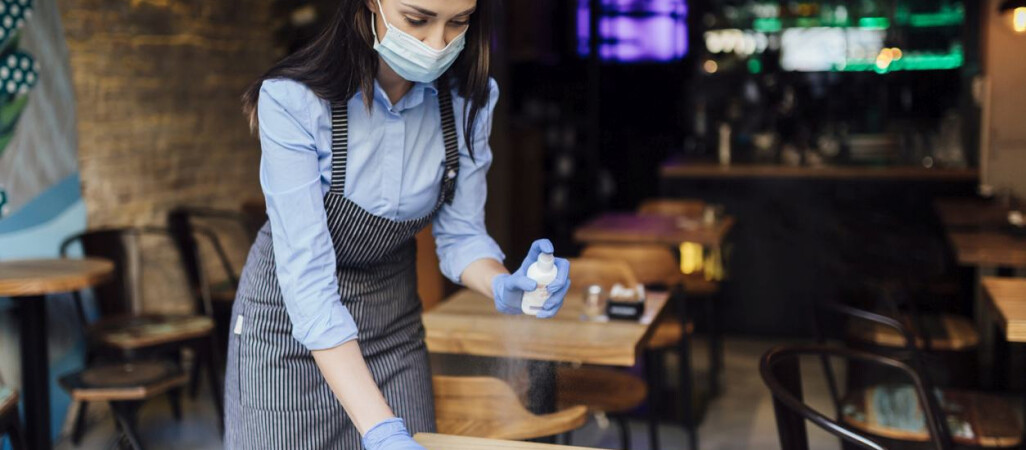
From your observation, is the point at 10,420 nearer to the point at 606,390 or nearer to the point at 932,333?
the point at 606,390

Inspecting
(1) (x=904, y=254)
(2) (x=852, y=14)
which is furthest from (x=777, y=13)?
(1) (x=904, y=254)

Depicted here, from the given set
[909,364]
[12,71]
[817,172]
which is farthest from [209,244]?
[909,364]

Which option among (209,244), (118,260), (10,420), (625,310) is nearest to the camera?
(10,420)

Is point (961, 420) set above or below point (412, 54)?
below

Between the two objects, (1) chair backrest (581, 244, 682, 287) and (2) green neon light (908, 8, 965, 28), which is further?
(2) green neon light (908, 8, 965, 28)

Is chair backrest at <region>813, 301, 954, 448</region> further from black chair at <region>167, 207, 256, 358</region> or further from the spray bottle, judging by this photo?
black chair at <region>167, 207, 256, 358</region>

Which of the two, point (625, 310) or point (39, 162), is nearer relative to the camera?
point (625, 310)

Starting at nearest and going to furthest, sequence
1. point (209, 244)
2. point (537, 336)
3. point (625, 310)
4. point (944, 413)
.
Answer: point (537, 336), point (944, 413), point (625, 310), point (209, 244)

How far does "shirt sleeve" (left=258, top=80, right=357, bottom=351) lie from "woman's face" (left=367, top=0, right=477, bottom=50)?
7.7 inches

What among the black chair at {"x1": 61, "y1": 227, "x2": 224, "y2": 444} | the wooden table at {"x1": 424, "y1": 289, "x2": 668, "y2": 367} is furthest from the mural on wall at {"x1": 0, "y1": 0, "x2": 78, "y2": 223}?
the wooden table at {"x1": 424, "y1": 289, "x2": 668, "y2": 367}

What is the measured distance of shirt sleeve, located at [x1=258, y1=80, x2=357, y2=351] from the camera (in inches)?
67.1

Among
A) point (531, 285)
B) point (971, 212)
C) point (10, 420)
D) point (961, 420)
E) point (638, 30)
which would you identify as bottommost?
point (961, 420)

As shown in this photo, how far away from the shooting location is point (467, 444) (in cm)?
179

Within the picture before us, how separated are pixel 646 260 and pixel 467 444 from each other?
8.91 ft
